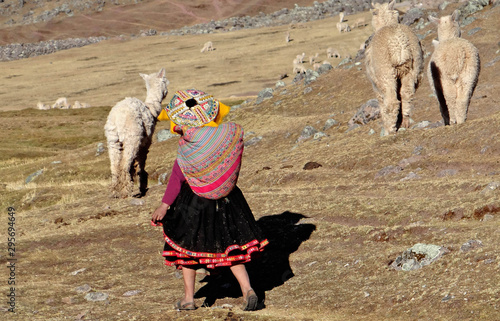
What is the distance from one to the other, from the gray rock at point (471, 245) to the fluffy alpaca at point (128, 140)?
10.6 meters

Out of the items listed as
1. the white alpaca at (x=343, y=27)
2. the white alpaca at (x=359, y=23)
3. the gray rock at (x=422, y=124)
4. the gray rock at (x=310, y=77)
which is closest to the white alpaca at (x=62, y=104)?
the gray rock at (x=310, y=77)

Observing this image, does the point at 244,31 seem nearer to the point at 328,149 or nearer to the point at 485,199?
the point at 328,149

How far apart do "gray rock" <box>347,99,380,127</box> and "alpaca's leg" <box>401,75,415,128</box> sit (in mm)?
3640

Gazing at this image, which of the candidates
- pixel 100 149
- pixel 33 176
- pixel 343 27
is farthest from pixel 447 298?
pixel 343 27

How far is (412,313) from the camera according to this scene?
21.7ft

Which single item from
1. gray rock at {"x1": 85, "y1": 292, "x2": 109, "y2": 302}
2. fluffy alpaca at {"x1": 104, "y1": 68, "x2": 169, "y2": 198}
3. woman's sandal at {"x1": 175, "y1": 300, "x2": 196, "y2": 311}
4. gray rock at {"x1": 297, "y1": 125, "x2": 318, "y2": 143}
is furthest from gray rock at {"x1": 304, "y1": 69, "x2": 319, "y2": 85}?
woman's sandal at {"x1": 175, "y1": 300, "x2": 196, "y2": 311}

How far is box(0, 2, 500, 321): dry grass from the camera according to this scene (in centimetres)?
729

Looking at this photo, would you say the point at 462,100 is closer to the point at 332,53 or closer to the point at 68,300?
the point at 68,300

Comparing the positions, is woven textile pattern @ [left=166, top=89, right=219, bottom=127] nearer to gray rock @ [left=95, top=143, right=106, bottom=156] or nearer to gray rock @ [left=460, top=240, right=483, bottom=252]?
gray rock @ [left=460, top=240, right=483, bottom=252]

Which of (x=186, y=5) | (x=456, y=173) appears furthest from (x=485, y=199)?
(x=186, y=5)

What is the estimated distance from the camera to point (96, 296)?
29.1 feet

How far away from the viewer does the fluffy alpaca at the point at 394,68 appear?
15508mm

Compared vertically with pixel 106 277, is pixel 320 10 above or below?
below

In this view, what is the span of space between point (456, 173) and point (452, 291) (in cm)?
581
